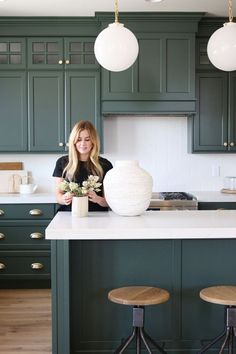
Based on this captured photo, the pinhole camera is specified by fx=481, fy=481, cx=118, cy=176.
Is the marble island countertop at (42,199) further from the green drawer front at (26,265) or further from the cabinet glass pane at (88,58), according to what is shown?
the cabinet glass pane at (88,58)

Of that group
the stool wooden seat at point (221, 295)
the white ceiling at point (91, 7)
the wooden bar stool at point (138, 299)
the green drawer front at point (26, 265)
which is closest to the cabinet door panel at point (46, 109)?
the white ceiling at point (91, 7)

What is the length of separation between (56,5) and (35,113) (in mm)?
988

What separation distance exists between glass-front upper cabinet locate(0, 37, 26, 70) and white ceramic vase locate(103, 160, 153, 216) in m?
2.29

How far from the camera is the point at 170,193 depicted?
4.60m

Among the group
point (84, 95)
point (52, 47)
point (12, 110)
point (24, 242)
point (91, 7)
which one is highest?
point (91, 7)

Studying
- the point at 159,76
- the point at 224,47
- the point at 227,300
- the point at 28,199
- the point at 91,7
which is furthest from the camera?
the point at 159,76

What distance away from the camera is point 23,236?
432 cm

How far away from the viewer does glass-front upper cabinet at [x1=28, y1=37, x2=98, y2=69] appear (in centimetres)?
448

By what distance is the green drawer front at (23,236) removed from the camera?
4.30m

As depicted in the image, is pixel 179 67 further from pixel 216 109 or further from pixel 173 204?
pixel 173 204

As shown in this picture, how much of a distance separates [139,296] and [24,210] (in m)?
2.24

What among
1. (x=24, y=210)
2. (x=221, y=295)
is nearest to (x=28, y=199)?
(x=24, y=210)

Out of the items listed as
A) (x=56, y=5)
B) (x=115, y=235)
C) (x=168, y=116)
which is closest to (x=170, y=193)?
(x=168, y=116)

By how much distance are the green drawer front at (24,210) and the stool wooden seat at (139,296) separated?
6.76 ft
